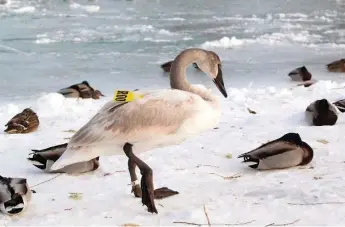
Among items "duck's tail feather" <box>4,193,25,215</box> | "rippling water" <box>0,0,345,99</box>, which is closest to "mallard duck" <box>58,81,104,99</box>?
"rippling water" <box>0,0,345,99</box>

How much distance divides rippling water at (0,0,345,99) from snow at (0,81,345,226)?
3415 millimetres

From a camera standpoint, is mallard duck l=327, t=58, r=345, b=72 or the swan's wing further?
mallard duck l=327, t=58, r=345, b=72

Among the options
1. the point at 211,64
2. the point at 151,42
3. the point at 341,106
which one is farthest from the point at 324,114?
the point at 151,42

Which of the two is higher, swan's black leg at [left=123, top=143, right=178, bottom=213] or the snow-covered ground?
swan's black leg at [left=123, top=143, right=178, bottom=213]

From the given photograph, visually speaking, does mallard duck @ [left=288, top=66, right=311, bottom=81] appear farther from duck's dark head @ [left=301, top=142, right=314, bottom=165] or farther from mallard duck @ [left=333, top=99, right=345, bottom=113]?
duck's dark head @ [left=301, top=142, right=314, bottom=165]

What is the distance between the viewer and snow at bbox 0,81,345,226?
3826mm

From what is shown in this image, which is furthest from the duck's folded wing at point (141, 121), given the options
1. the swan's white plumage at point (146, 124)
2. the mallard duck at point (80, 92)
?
the mallard duck at point (80, 92)

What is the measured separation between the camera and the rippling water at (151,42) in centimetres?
1051

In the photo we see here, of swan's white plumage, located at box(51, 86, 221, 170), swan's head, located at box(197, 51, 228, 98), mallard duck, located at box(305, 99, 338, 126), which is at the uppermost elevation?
swan's head, located at box(197, 51, 228, 98)

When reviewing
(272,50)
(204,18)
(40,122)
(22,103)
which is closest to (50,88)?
(22,103)

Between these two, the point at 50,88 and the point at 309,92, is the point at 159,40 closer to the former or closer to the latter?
the point at 50,88

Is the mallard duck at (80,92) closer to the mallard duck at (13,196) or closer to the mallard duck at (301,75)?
the mallard duck at (301,75)

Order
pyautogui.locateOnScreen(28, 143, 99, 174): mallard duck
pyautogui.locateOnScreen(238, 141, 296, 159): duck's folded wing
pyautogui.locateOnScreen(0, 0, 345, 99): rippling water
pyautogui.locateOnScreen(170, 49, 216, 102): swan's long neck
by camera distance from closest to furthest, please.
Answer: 1. pyautogui.locateOnScreen(170, 49, 216, 102): swan's long neck
2. pyautogui.locateOnScreen(238, 141, 296, 159): duck's folded wing
3. pyautogui.locateOnScreen(28, 143, 99, 174): mallard duck
4. pyautogui.locateOnScreen(0, 0, 345, 99): rippling water

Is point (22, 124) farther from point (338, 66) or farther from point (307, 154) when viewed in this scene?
point (338, 66)
